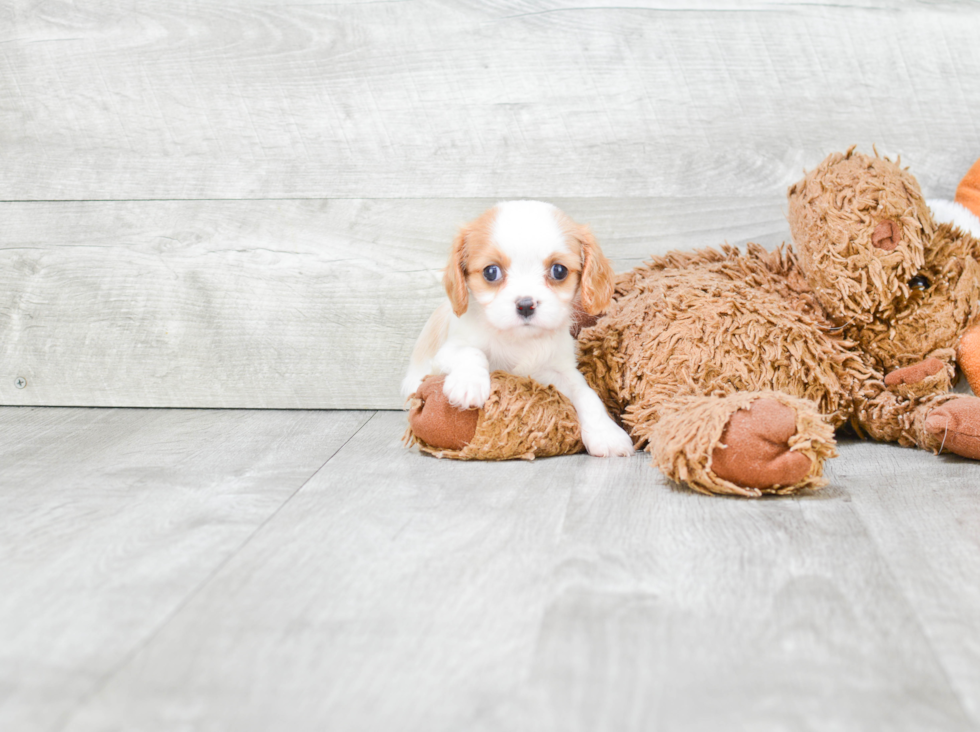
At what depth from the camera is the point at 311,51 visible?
68.8 inches

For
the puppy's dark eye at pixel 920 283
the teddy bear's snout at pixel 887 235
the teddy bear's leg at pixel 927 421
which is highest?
the teddy bear's snout at pixel 887 235

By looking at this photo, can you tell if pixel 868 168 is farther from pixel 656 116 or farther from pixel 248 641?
pixel 248 641

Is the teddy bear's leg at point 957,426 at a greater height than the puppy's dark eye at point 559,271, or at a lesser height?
lesser

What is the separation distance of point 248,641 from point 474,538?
32 cm

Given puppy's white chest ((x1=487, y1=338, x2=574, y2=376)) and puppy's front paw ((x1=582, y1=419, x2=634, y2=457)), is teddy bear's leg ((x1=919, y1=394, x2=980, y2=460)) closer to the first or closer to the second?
puppy's front paw ((x1=582, y1=419, x2=634, y2=457))

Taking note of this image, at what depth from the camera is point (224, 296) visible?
183cm

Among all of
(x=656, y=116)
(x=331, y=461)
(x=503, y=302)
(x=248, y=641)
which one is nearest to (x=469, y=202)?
(x=656, y=116)

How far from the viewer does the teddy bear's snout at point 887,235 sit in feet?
4.37

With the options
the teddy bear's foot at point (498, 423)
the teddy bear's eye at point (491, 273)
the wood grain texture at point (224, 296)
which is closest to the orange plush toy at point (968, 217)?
the wood grain texture at point (224, 296)

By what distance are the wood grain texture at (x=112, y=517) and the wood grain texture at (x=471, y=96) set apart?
1.68ft

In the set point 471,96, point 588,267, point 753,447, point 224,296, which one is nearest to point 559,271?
point 588,267

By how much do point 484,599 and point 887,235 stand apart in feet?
2.95

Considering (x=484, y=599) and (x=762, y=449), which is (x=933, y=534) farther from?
(x=484, y=599)

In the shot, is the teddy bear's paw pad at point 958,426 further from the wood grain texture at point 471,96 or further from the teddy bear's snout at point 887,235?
the wood grain texture at point 471,96
